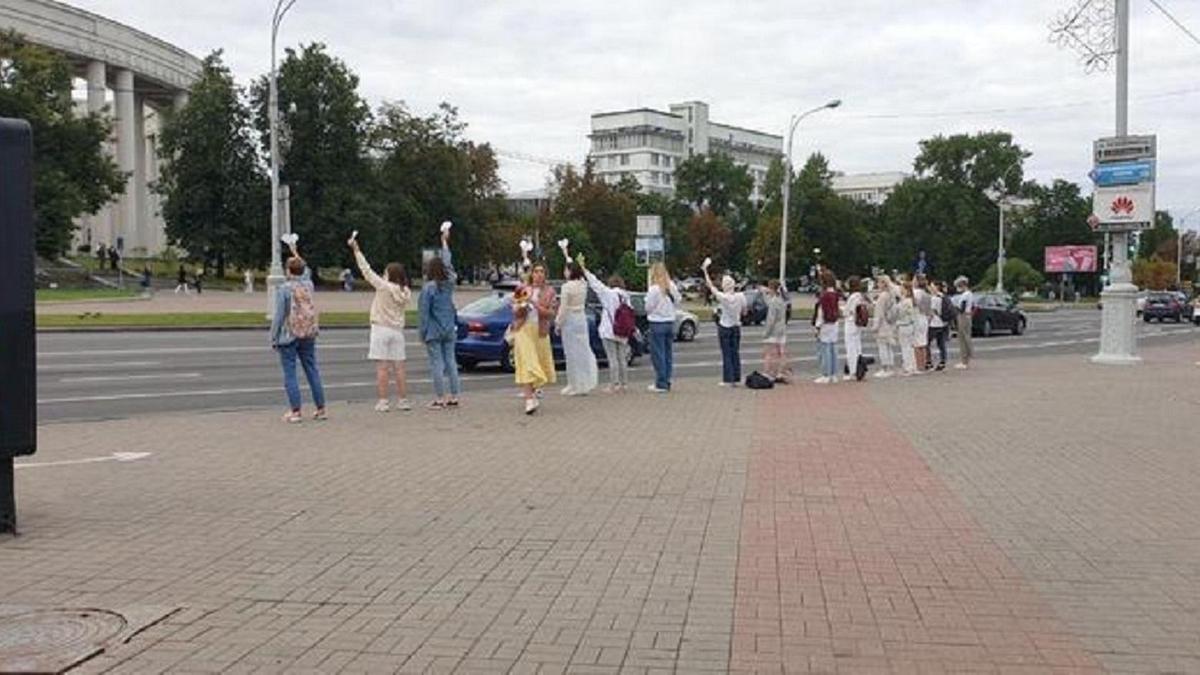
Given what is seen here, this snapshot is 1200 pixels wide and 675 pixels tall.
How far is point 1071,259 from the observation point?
107 m

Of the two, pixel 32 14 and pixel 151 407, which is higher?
pixel 32 14

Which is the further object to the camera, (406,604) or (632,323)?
(632,323)

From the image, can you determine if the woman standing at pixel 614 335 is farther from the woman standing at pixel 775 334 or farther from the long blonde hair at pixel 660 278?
the woman standing at pixel 775 334

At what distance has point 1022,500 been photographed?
7.97 m

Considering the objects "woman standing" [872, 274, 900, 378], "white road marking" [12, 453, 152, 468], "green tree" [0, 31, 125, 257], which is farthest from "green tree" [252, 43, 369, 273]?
"white road marking" [12, 453, 152, 468]

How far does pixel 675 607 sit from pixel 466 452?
4867mm

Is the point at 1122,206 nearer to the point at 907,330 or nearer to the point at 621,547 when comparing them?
the point at 907,330

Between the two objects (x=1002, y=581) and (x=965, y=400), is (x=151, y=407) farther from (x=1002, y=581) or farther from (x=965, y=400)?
(x=1002, y=581)

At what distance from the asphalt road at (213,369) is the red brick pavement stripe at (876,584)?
8092 millimetres

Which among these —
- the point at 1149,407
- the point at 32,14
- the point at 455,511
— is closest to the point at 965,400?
the point at 1149,407

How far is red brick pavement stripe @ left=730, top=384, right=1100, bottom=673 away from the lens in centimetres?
477

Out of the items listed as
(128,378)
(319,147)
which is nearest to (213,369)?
(128,378)

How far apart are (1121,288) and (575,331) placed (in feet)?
36.0

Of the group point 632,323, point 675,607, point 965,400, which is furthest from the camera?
point 632,323
